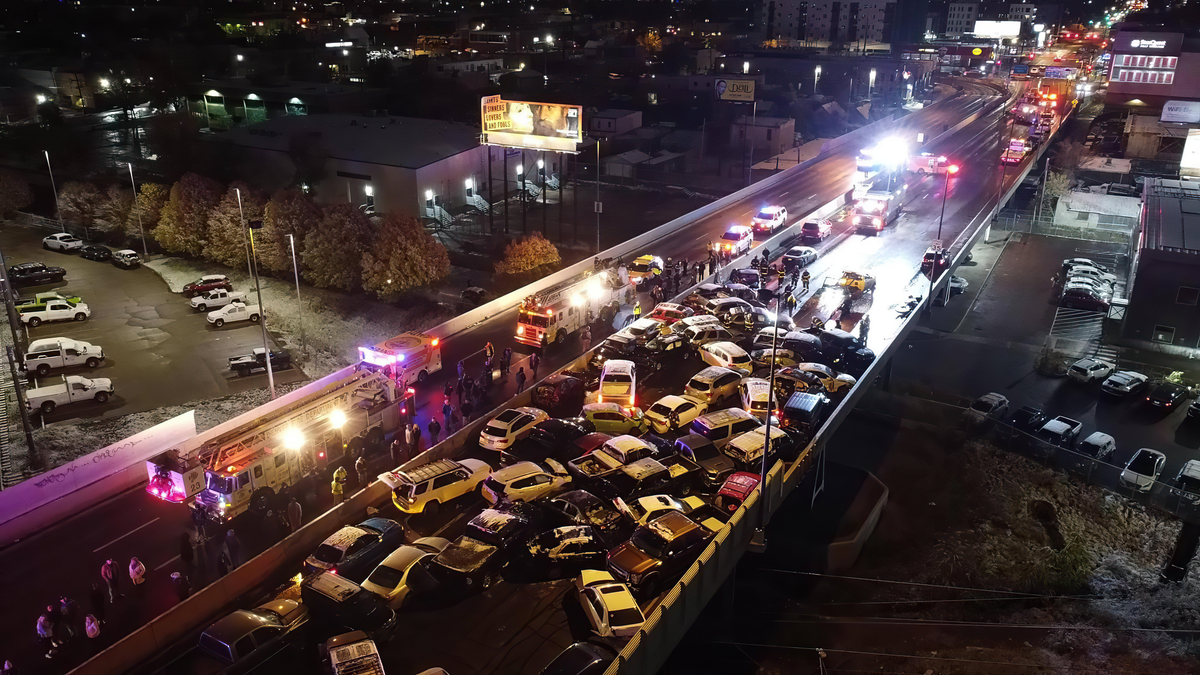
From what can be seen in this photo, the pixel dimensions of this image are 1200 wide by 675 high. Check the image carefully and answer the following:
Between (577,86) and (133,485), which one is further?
(577,86)

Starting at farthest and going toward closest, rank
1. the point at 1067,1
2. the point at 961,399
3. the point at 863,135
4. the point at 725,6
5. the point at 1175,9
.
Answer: the point at 1067,1 → the point at 725,6 → the point at 1175,9 → the point at 863,135 → the point at 961,399

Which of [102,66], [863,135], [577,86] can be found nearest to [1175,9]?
[863,135]

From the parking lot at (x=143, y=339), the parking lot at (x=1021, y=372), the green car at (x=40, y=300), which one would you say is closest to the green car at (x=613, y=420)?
the parking lot at (x=143, y=339)

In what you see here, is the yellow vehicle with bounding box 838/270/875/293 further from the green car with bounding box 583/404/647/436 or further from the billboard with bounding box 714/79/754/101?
the billboard with bounding box 714/79/754/101

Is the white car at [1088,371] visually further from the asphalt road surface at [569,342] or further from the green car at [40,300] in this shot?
the green car at [40,300]

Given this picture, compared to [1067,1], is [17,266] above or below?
below

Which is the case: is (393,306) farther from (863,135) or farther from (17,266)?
(863,135)

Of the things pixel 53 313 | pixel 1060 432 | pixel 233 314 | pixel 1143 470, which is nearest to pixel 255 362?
pixel 233 314

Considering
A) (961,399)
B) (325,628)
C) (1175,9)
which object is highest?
(1175,9)
